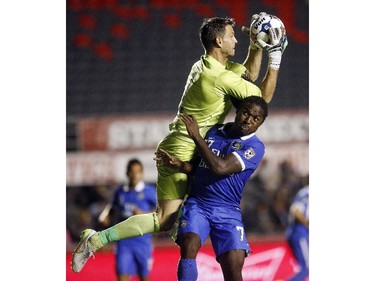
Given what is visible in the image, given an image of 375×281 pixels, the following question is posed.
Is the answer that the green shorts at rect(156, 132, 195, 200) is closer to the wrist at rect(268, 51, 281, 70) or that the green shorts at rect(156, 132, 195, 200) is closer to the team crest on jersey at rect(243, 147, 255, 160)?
the team crest on jersey at rect(243, 147, 255, 160)

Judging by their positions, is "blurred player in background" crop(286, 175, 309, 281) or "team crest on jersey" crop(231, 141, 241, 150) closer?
"team crest on jersey" crop(231, 141, 241, 150)

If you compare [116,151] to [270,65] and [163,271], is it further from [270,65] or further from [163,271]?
[270,65]

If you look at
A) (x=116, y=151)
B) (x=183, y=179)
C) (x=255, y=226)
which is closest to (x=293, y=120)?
(x=255, y=226)

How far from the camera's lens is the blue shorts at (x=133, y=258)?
8.34 meters

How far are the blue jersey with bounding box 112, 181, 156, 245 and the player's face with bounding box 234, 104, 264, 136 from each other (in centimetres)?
255

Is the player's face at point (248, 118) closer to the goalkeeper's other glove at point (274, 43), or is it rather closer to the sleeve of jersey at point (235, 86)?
the sleeve of jersey at point (235, 86)

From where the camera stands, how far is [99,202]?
876cm

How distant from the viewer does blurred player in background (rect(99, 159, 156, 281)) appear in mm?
8352

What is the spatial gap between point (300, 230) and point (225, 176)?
8.95 ft

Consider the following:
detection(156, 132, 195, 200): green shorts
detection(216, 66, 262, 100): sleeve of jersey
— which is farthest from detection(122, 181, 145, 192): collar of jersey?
detection(216, 66, 262, 100): sleeve of jersey

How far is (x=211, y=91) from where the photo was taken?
6020mm

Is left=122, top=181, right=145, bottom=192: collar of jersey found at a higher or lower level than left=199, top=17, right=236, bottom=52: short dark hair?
lower

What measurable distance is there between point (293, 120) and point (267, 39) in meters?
2.46

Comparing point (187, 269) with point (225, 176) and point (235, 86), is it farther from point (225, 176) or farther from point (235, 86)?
point (235, 86)
